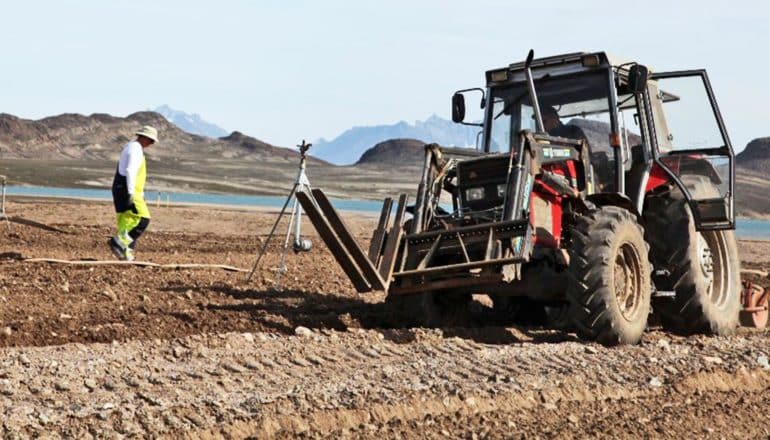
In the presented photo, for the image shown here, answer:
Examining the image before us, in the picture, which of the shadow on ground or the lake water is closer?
the shadow on ground

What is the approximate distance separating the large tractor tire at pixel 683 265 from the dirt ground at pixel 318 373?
27 cm

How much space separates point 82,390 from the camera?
21.8 ft

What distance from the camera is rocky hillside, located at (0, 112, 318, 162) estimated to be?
412 feet

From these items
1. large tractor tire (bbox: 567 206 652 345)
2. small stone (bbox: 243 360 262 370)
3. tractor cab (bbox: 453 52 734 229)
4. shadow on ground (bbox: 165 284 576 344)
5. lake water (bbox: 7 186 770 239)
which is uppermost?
tractor cab (bbox: 453 52 734 229)

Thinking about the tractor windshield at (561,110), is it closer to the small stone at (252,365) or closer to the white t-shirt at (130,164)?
the small stone at (252,365)

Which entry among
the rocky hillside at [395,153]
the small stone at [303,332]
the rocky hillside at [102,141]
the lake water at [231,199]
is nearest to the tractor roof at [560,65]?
the small stone at [303,332]

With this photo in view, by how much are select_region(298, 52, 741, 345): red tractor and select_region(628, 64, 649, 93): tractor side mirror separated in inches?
0.7

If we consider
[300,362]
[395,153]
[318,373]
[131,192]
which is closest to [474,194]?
[300,362]

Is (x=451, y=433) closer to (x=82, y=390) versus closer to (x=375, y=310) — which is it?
(x=82, y=390)

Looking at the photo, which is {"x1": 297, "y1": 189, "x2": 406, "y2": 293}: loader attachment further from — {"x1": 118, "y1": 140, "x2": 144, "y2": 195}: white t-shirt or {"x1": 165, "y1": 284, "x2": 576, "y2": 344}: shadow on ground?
{"x1": 118, "y1": 140, "x2": 144, "y2": 195}: white t-shirt

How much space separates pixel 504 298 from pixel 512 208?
6.63 feet

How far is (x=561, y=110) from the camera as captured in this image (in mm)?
10609

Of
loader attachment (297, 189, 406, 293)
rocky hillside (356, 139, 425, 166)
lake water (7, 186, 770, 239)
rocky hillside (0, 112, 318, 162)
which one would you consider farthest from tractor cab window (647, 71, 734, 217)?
rocky hillside (356, 139, 425, 166)

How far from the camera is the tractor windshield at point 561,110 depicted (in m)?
10.4
